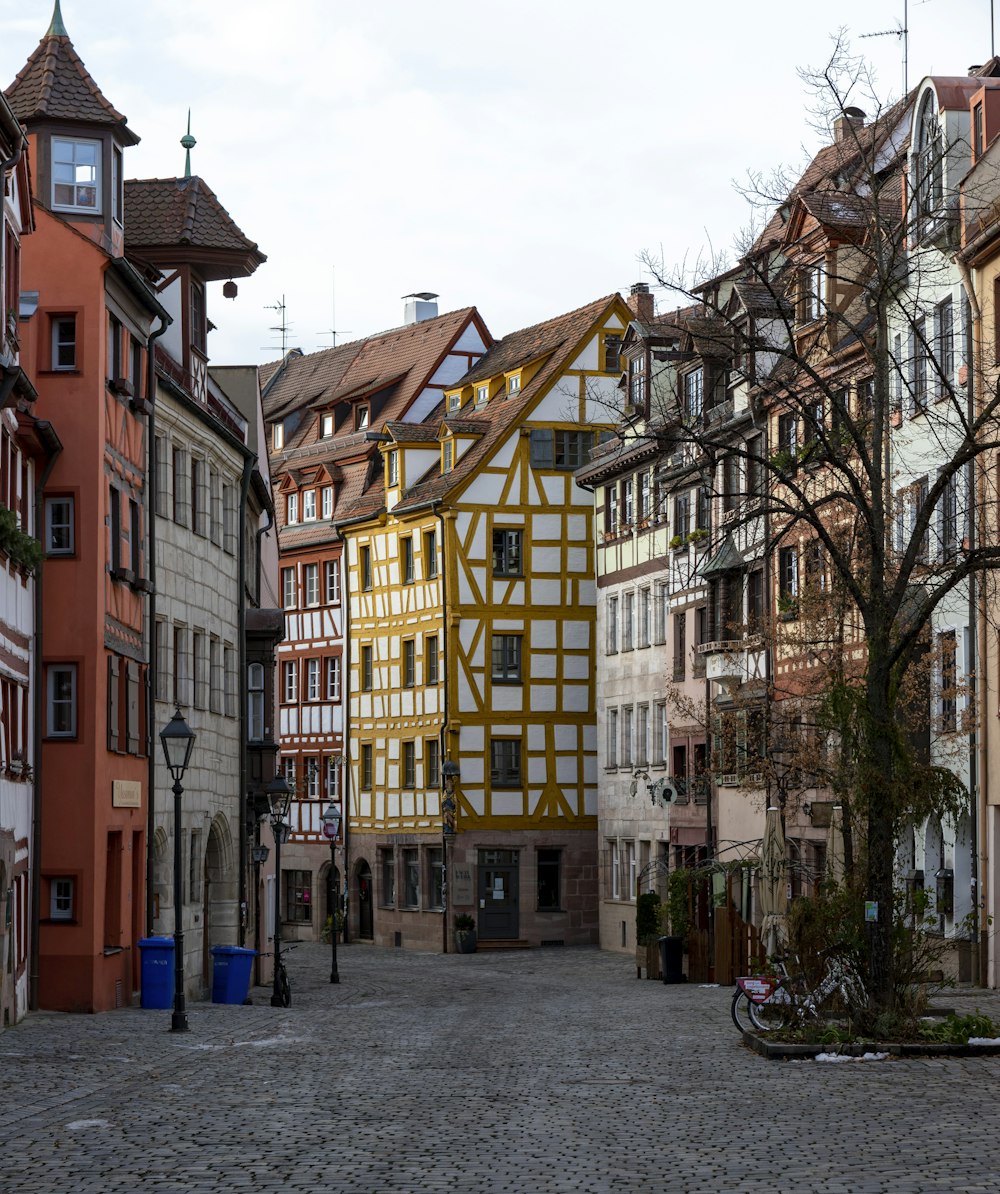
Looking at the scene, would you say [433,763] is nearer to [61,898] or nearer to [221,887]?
[221,887]

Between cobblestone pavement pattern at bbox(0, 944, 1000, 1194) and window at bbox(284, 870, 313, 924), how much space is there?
41478mm

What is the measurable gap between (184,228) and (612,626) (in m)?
22.6

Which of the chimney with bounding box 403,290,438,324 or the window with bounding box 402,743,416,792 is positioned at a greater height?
the chimney with bounding box 403,290,438,324

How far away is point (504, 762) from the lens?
63.6m

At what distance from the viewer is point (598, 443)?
63.0 m

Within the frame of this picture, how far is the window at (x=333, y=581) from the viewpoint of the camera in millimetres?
71500

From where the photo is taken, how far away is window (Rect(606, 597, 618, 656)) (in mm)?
60125

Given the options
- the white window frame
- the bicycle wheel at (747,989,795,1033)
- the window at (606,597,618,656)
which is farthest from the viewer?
the window at (606,597,618,656)

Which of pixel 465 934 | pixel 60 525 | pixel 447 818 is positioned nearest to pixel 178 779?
pixel 60 525

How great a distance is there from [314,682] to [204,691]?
30.6 m

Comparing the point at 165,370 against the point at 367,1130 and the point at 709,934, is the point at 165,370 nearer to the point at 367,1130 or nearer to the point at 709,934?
the point at 709,934

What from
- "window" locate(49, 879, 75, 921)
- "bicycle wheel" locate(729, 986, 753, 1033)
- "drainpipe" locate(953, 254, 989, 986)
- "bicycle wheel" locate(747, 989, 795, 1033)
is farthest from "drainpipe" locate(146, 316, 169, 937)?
"bicycle wheel" locate(747, 989, 795, 1033)

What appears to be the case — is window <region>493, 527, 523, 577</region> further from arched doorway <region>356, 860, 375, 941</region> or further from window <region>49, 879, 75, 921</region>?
window <region>49, 879, 75, 921</region>

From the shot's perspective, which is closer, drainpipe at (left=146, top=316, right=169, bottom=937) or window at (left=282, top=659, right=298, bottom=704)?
drainpipe at (left=146, top=316, right=169, bottom=937)
